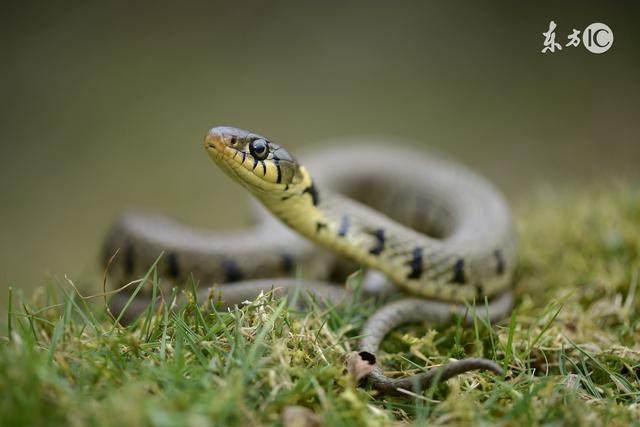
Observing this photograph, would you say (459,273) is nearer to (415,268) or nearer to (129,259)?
(415,268)

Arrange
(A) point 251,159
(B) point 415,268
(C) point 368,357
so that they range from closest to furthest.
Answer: (C) point 368,357
(A) point 251,159
(B) point 415,268

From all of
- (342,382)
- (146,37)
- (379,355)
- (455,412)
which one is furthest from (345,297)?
(146,37)

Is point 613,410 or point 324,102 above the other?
point 324,102

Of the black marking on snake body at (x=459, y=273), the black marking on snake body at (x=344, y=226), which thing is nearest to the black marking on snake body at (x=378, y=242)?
the black marking on snake body at (x=344, y=226)

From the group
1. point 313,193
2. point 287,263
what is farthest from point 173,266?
point 313,193

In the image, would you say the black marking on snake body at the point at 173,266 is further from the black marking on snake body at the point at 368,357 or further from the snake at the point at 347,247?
the black marking on snake body at the point at 368,357

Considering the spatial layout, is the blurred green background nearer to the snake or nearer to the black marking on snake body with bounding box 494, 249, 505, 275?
the snake

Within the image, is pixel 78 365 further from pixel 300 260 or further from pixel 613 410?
pixel 300 260
